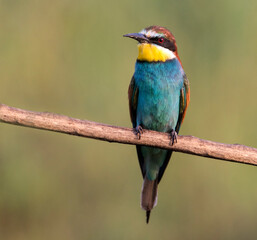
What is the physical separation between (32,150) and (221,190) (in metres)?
1.43

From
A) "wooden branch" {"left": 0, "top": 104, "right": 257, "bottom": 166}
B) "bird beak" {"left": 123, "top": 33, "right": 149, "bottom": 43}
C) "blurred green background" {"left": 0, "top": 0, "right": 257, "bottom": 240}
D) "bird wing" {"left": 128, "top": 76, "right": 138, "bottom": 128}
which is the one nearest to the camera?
"wooden branch" {"left": 0, "top": 104, "right": 257, "bottom": 166}

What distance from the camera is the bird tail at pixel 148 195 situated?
3406 mm

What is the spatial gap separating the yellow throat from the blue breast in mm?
25

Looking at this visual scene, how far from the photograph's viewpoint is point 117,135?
8.55 ft

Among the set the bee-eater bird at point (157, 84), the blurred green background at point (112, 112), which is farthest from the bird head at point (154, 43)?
the blurred green background at point (112, 112)

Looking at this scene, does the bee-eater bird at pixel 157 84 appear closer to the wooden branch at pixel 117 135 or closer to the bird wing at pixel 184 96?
the bird wing at pixel 184 96

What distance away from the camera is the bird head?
327 centimetres

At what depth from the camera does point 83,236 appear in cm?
387

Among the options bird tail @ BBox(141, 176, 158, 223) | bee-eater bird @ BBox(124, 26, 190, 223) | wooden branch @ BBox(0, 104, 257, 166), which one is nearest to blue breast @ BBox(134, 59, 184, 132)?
bee-eater bird @ BBox(124, 26, 190, 223)

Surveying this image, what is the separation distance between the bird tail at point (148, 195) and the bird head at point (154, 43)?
2.69 ft

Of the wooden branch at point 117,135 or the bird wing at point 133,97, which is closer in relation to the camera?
the wooden branch at point 117,135

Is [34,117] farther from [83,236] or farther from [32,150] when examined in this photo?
[83,236]

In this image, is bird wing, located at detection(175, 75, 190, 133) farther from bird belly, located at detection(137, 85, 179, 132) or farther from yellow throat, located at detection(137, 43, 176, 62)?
yellow throat, located at detection(137, 43, 176, 62)

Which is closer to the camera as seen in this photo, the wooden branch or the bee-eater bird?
the wooden branch
